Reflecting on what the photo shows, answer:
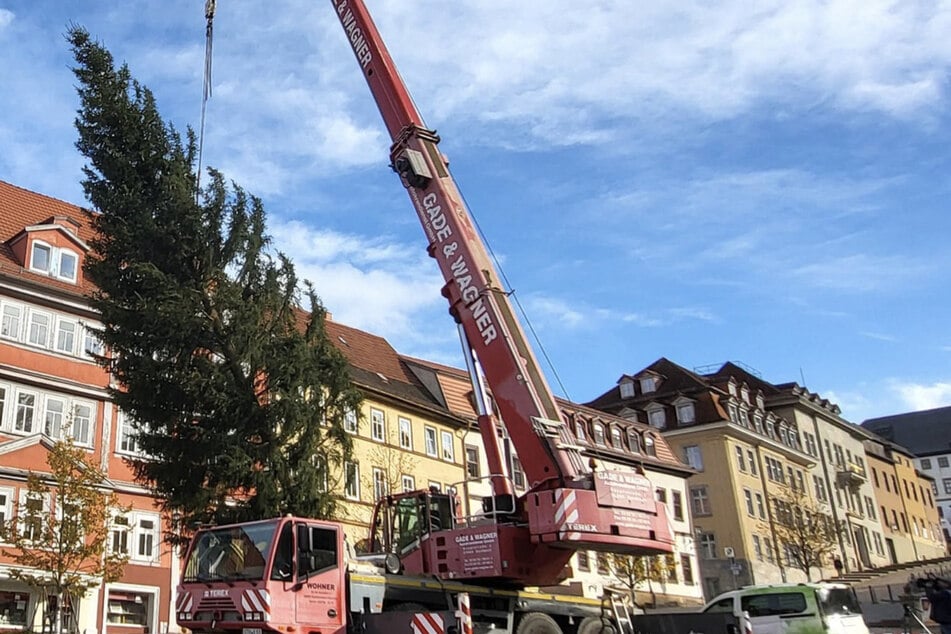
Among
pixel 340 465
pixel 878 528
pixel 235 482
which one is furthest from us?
pixel 878 528

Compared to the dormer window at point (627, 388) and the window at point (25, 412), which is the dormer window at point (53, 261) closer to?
the window at point (25, 412)

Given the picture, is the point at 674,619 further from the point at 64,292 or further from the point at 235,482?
the point at 64,292

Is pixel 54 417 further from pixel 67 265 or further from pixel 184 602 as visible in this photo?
pixel 184 602

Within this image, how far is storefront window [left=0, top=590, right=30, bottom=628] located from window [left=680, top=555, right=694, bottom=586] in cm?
3480

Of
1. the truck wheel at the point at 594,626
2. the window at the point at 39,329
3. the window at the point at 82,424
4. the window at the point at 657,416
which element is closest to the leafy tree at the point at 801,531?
the window at the point at 657,416

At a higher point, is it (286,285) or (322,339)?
(286,285)

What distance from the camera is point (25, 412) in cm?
2789

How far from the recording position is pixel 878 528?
77.9m

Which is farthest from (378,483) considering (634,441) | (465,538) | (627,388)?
(627,388)

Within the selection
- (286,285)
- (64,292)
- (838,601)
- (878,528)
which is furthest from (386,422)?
(878,528)

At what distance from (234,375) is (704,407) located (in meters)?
44.0

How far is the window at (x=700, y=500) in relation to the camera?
58000mm

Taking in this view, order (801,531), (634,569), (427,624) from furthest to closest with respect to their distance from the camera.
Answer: (801,531), (634,569), (427,624)

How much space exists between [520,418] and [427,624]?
3.58 m
